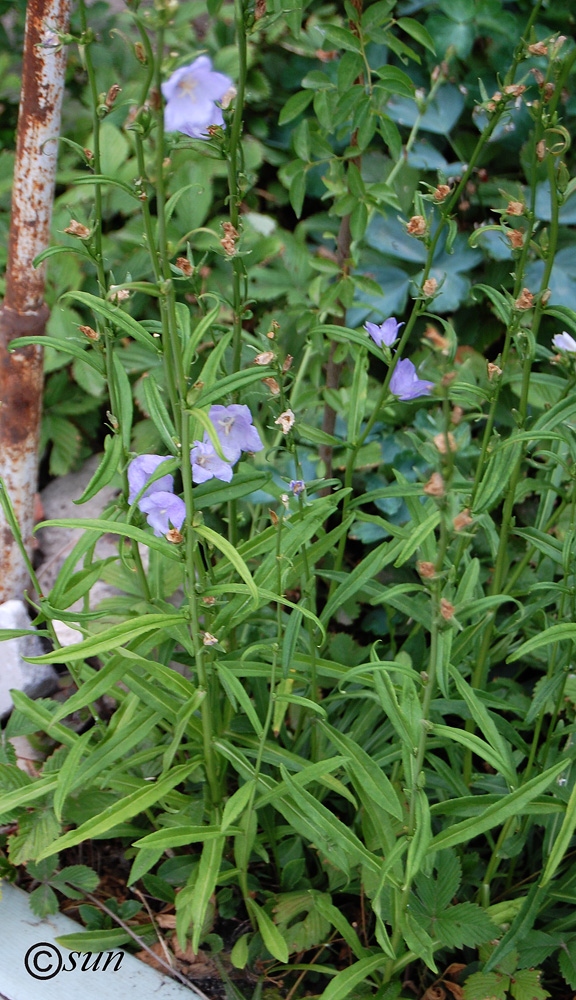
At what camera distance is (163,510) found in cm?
123

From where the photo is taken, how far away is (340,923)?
1418 mm

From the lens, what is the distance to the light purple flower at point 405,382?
1.36 metres

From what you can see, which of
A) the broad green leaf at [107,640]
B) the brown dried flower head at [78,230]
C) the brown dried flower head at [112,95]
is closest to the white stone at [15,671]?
the broad green leaf at [107,640]

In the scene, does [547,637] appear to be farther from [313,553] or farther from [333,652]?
[333,652]

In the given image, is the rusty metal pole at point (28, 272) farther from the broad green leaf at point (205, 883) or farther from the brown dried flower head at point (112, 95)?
the broad green leaf at point (205, 883)

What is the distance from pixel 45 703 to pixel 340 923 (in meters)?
0.66

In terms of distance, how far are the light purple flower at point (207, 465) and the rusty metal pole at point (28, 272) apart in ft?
2.52

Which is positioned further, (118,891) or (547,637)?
(118,891)

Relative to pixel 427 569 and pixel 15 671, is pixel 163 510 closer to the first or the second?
pixel 427 569

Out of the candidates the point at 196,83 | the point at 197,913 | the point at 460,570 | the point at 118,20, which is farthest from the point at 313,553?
the point at 118,20

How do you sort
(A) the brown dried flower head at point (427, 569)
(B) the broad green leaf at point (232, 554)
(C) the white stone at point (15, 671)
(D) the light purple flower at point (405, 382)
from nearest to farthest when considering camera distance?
(A) the brown dried flower head at point (427, 569) → (B) the broad green leaf at point (232, 554) → (D) the light purple flower at point (405, 382) → (C) the white stone at point (15, 671)

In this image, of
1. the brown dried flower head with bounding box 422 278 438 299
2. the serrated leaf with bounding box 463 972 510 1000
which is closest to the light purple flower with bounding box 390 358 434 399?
the brown dried flower head with bounding box 422 278 438 299

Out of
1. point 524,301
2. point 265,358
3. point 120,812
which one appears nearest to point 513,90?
point 524,301

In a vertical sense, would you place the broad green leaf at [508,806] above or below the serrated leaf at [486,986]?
above
